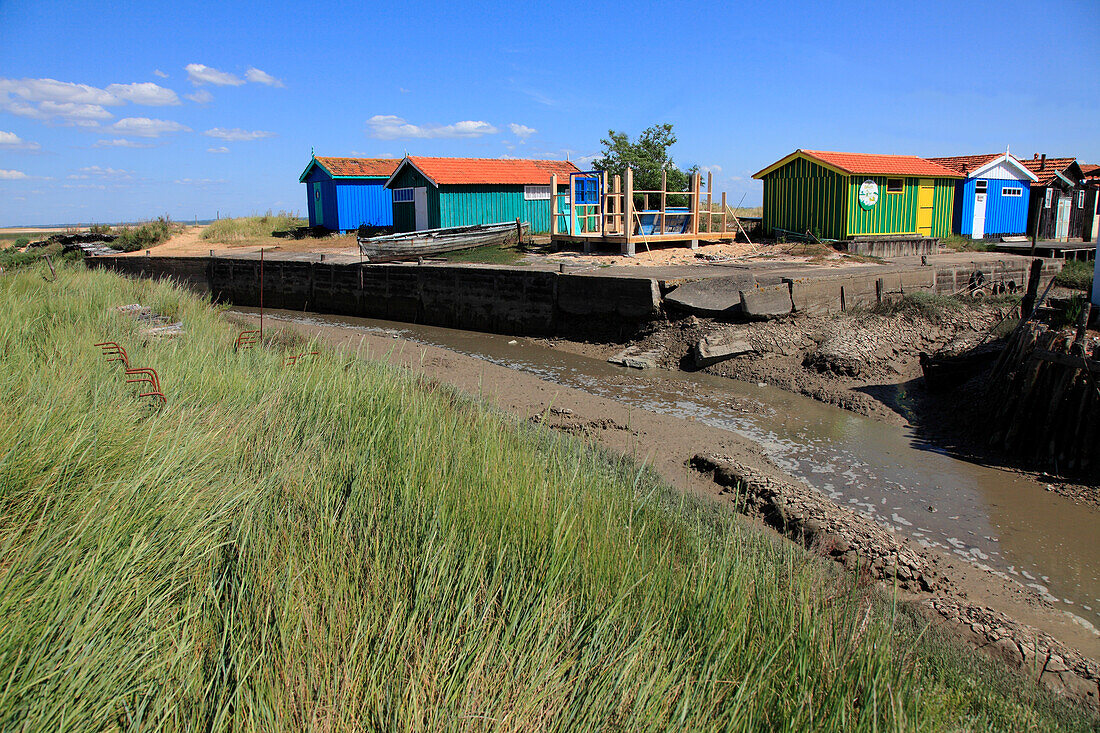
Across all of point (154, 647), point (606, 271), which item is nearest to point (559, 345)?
point (606, 271)

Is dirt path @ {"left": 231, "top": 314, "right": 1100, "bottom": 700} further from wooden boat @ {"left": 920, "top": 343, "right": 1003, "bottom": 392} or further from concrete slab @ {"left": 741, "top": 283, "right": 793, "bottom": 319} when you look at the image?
concrete slab @ {"left": 741, "top": 283, "right": 793, "bottom": 319}

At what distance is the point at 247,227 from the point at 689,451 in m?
37.2

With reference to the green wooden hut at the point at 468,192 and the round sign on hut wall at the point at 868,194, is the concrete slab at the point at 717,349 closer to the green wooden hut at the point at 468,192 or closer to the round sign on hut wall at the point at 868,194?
the round sign on hut wall at the point at 868,194

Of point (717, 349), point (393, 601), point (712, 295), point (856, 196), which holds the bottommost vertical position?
point (717, 349)

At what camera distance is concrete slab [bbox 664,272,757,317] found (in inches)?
509

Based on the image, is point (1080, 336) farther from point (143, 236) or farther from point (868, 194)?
point (143, 236)

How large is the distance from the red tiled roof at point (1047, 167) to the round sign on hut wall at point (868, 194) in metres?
9.61

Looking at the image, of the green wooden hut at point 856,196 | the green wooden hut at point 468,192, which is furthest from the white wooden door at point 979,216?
the green wooden hut at point 468,192

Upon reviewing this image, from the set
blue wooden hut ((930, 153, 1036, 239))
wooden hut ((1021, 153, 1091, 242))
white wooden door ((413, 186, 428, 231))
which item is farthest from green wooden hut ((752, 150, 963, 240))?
white wooden door ((413, 186, 428, 231))

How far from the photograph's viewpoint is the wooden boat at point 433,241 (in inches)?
862

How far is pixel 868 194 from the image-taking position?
21.5 meters

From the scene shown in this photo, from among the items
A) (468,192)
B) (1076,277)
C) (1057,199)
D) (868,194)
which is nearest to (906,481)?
(1076,277)

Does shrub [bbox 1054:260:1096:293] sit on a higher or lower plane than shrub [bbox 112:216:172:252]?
lower

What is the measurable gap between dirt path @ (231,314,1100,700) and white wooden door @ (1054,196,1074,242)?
2657cm
